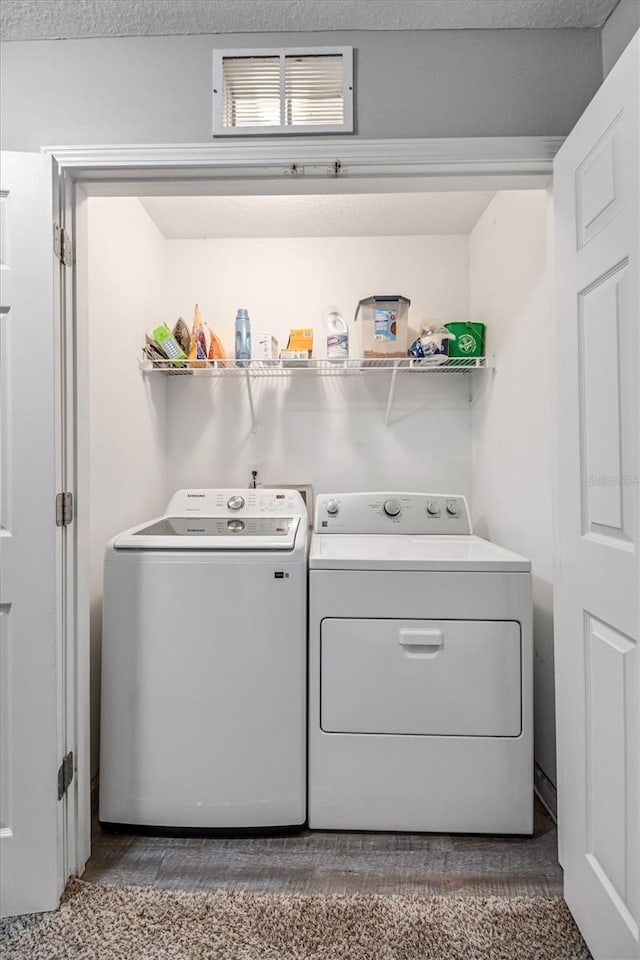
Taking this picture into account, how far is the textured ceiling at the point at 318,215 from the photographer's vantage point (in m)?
2.33

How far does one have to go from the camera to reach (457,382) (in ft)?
8.75

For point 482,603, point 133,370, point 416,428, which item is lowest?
point 482,603

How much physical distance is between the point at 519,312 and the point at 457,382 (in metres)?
0.63

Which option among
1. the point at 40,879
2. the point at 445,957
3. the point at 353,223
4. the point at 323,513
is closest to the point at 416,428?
the point at 323,513

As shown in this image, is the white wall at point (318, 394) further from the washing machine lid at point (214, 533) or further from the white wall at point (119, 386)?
the washing machine lid at point (214, 533)

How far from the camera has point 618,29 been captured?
1350 mm

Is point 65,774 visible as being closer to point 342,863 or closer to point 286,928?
point 286,928

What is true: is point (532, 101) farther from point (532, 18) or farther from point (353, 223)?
point (353, 223)

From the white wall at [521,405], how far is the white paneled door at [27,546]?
4.87 ft

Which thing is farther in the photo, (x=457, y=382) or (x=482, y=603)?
(x=457, y=382)

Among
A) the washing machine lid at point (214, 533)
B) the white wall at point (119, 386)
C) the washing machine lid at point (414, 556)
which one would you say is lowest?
the washing machine lid at point (414, 556)

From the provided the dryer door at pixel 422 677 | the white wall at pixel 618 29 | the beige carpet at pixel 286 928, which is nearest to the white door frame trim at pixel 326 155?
the white wall at pixel 618 29

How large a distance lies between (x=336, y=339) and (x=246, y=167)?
1.00 metres

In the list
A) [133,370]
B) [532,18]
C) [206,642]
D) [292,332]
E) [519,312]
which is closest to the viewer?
[532,18]
